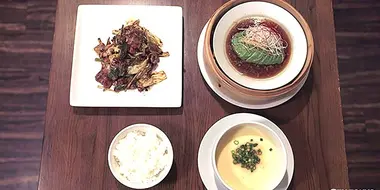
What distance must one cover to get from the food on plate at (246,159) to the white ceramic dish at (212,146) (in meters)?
0.05

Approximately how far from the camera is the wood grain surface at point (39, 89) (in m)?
2.29

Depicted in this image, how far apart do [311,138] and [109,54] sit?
2.44 ft

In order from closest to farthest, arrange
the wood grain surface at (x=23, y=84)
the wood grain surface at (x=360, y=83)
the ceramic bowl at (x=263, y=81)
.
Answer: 1. the ceramic bowl at (x=263, y=81)
2. the wood grain surface at (x=23, y=84)
3. the wood grain surface at (x=360, y=83)

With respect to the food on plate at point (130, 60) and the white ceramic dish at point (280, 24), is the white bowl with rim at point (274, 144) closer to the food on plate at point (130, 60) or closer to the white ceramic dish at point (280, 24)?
the white ceramic dish at point (280, 24)

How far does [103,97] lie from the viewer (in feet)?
4.97

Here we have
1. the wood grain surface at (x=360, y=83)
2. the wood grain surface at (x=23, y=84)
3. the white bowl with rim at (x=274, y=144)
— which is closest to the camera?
the white bowl with rim at (x=274, y=144)

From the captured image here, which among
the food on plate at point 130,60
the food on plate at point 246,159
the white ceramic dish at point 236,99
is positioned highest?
the food on plate at point 130,60

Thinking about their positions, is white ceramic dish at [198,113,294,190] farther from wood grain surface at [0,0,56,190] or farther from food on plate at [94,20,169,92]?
wood grain surface at [0,0,56,190]

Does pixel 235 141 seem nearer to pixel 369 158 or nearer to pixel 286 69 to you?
pixel 286 69

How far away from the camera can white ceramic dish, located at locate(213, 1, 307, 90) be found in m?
1.48

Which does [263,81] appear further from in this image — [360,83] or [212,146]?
[360,83]

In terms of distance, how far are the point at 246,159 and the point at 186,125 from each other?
10.2 inches

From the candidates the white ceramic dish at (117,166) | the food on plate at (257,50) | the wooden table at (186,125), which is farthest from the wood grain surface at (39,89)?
the food on plate at (257,50)

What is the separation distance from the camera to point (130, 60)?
1574 millimetres
